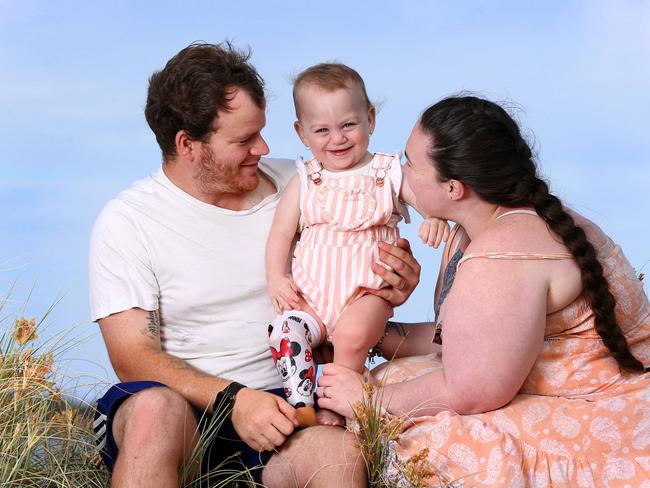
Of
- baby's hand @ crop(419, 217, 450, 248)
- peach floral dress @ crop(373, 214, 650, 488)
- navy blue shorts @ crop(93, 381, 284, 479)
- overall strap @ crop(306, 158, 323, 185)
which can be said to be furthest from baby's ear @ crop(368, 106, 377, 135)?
navy blue shorts @ crop(93, 381, 284, 479)

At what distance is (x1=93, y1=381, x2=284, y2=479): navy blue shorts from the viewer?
3.55 metres

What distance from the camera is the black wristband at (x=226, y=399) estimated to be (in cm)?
351

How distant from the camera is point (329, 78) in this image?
3.72 meters

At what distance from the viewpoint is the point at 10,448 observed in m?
3.59

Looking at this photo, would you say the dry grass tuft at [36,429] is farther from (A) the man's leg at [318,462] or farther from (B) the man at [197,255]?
(A) the man's leg at [318,462]

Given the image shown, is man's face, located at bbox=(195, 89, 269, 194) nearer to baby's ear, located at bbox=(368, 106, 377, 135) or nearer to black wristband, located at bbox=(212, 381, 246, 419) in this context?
baby's ear, located at bbox=(368, 106, 377, 135)

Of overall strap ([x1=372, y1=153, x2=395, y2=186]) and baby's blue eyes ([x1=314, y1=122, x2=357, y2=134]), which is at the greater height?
baby's blue eyes ([x1=314, y1=122, x2=357, y2=134])

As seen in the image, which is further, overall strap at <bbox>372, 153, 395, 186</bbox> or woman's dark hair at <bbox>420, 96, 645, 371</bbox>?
overall strap at <bbox>372, 153, 395, 186</bbox>

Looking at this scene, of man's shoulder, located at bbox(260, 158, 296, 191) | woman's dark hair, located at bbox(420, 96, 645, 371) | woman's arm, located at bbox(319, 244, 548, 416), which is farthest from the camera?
man's shoulder, located at bbox(260, 158, 296, 191)

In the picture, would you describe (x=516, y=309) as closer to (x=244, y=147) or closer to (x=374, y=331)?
(x=374, y=331)

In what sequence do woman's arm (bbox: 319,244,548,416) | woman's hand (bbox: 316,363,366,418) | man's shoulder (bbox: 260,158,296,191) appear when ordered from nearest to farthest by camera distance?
woman's arm (bbox: 319,244,548,416)
woman's hand (bbox: 316,363,366,418)
man's shoulder (bbox: 260,158,296,191)

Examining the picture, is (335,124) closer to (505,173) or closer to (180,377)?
(505,173)

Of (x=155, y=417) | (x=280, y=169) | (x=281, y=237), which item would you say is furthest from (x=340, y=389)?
(x=280, y=169)

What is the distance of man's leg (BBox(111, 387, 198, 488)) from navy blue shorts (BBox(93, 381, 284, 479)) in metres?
0.12
